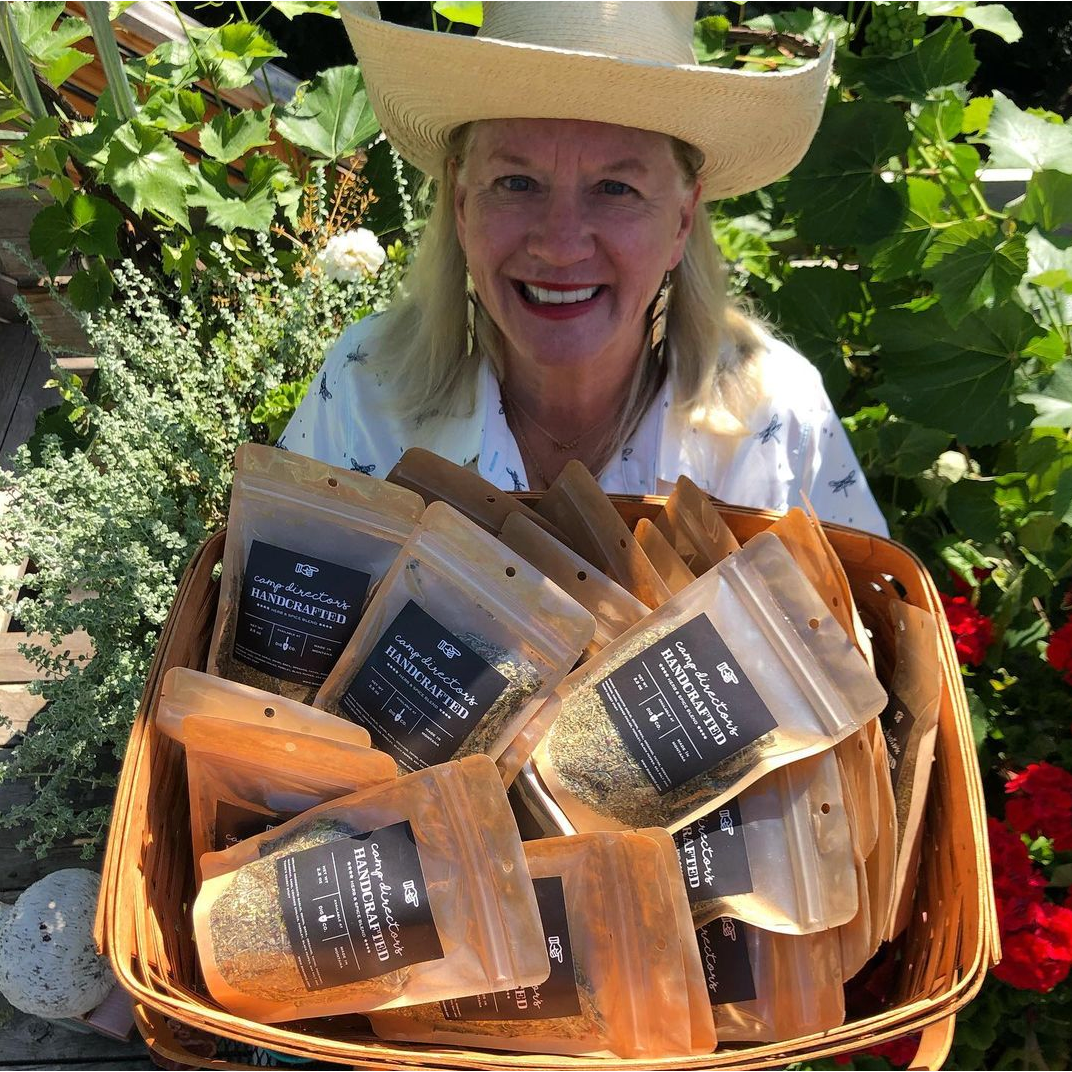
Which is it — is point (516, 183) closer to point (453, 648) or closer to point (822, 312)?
point (453, 648)

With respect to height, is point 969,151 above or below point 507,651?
above

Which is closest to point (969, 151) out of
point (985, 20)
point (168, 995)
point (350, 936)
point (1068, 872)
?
point (985, 20)

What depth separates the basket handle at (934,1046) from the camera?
815 mm

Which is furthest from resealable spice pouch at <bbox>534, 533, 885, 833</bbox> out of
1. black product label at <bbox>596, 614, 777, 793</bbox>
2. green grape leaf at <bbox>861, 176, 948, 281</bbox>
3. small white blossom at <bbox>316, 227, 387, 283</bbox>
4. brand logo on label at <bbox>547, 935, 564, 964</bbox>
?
small white blossom at <bbox>316, 227, 387, 283</bbox>

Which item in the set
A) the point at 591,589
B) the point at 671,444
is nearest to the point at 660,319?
the point at 671,444

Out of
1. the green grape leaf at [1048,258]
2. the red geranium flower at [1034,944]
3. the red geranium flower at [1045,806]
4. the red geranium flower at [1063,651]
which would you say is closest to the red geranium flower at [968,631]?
the red geranium flower at [1063,651]

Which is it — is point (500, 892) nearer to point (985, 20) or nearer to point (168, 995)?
point (168, 995)

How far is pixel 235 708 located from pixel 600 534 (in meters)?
0.41

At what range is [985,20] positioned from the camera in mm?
1609

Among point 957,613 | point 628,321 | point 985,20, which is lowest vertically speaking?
point 957,613

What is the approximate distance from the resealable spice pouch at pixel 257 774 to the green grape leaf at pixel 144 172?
1181 millimetres

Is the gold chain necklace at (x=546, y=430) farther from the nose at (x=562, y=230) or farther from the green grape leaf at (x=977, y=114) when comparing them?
the green grape leaf at (x=977, y=114)

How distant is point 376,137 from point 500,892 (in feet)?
5.75

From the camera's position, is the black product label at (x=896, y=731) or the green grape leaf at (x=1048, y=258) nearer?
the black product label at (x=896, y=731)
